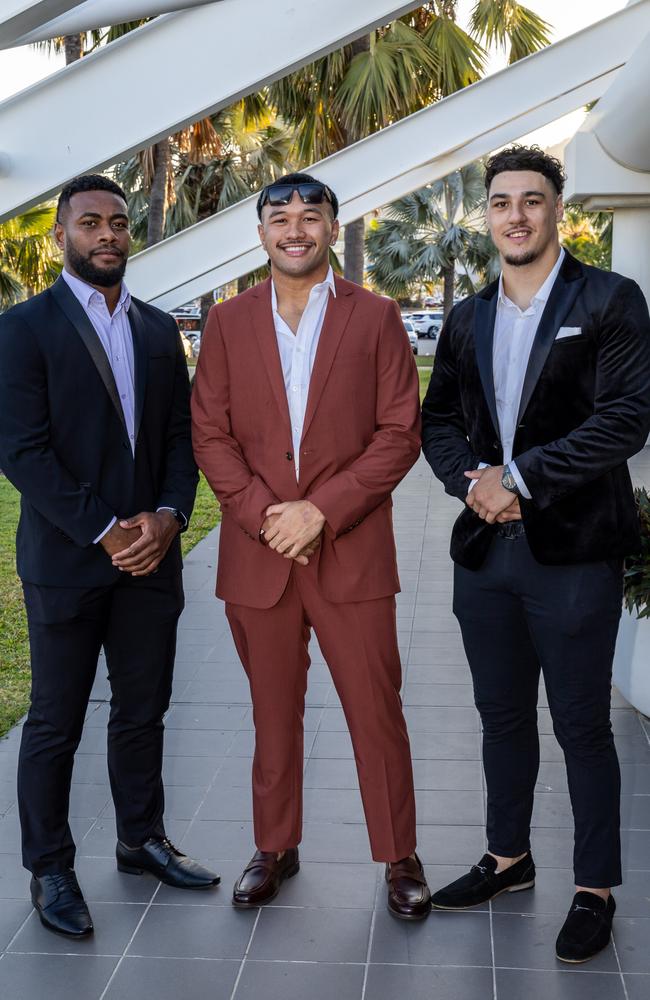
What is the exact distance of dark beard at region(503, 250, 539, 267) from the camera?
9.78ft

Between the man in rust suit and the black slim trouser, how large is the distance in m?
0.27

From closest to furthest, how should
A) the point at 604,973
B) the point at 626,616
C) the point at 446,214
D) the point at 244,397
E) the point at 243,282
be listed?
the point at 604,973 < the point at 244,397 < the point at 626,616 < the point at 243,282 < the point at 446,214

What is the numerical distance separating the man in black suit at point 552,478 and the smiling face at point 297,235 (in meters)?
0.45

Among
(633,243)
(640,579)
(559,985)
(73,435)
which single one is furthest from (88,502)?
(633,243)

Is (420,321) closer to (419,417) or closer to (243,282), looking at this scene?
(243,282)

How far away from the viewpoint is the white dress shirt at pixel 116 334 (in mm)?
3186

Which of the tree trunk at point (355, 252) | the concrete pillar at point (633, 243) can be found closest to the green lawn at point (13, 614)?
the concrete pillar at point (633, 243)

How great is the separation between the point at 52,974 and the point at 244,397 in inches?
66.1

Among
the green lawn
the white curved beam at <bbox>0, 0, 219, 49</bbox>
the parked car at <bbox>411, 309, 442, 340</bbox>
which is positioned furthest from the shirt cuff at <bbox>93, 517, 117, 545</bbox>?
the parked car at <bbox>411, 309, 442, 340</bbox>

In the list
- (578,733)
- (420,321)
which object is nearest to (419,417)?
(578,733)

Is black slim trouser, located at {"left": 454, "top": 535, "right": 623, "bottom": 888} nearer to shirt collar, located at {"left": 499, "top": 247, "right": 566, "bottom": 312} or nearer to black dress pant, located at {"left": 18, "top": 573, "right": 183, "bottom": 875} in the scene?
shirt collar, located at {"left": 499, "top": 247, "right": 566, "bottom": 312}

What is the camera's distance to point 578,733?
307cm

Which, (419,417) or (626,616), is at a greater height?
(419,417)

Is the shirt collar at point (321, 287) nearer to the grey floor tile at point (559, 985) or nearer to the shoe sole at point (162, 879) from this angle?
the shoe sole at point (162, 879)
